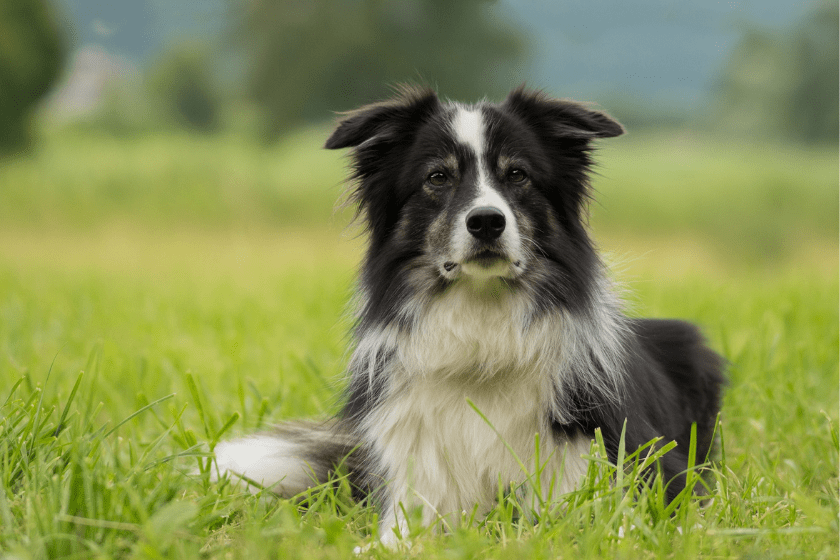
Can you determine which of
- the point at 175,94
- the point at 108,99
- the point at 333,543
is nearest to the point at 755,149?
the point at 175,94

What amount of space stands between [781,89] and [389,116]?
1439 cm

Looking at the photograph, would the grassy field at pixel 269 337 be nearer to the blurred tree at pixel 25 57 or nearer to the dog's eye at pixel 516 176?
the dog's eye at pixel 516 176

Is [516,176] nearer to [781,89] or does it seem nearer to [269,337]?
[269,337]

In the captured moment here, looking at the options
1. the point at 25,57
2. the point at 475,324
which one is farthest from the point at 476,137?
the point at 25,57

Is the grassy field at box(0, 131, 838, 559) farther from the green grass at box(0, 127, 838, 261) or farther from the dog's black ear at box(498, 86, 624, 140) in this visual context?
the dog's black ear at box(498, 86, 624, 140)

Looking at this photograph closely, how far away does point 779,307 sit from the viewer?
678 centimetres

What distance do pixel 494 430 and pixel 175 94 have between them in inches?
555

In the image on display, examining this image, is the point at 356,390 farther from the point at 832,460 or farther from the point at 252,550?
the point at 832,460

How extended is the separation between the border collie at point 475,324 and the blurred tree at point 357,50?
10.7 metres

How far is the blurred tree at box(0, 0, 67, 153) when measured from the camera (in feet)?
40.5

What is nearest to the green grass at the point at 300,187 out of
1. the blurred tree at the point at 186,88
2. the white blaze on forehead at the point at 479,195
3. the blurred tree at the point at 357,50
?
the blurred tree at the point at 186,88

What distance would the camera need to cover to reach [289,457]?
10.4 ft

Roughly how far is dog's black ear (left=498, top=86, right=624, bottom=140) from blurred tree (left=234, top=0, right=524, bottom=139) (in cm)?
1054

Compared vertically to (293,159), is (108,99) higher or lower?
higher
